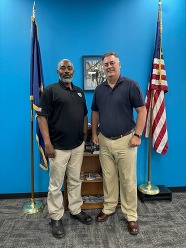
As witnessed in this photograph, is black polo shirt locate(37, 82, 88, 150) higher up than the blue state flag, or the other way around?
the blue state flag

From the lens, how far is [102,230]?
89.9 inches

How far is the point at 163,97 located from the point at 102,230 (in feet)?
5.46

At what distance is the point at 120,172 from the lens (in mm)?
2307

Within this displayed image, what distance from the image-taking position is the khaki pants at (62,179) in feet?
7.20

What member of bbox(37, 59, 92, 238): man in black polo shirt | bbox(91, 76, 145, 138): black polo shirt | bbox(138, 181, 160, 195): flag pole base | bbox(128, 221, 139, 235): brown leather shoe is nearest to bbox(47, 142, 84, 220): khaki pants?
bbox(37, 59, 92, 238): man in black polo shirt

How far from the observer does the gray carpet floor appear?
2.09m

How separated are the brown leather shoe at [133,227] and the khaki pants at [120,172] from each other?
38 mm

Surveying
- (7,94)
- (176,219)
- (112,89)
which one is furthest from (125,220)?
(7,94)

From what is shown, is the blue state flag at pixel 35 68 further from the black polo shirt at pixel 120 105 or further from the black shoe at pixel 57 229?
the black shoe at pixel 57 229

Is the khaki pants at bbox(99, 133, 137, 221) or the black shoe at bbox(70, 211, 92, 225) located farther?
the black shoe at bbox(70, 211, 92, 225)

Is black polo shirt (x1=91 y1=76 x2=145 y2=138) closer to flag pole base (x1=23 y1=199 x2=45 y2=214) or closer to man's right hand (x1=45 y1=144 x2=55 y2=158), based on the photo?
man's right hand (x1=45 y1=144 x2=55 y2=158)

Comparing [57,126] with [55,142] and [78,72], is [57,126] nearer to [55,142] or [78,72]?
[55,142]

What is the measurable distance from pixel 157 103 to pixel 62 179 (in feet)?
4.82

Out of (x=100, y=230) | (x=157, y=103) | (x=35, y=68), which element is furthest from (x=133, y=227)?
(x=35, y=68)
